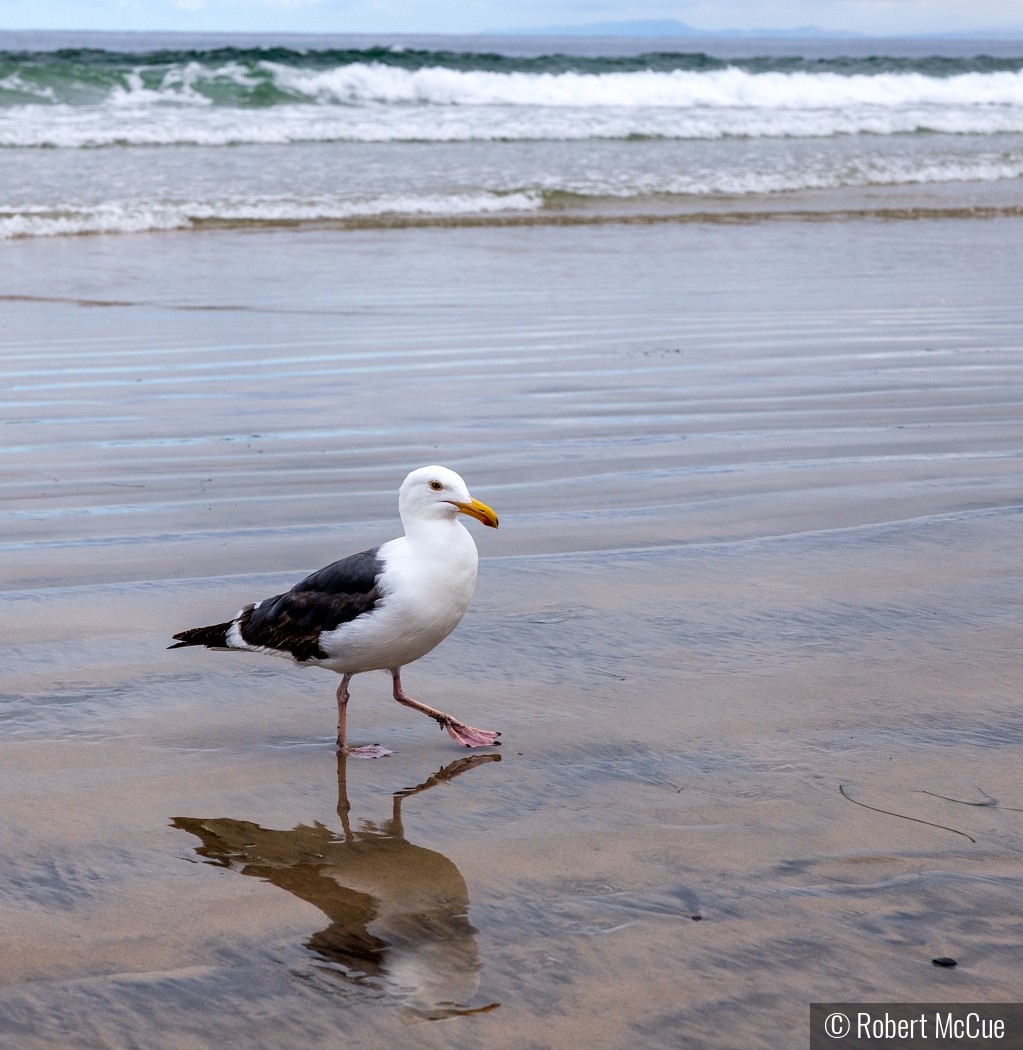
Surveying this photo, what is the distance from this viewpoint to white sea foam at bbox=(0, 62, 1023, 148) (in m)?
25.6

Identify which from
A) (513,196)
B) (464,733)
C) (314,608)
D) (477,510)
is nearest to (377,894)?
(464,733)

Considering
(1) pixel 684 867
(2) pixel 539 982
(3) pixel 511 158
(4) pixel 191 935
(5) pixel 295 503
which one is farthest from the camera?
(3) pixel 511 158

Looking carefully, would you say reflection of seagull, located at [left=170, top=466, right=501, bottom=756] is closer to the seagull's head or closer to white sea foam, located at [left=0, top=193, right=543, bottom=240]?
the seagull's head

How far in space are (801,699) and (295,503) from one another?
2805 millimetres

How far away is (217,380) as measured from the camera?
26.8 feet

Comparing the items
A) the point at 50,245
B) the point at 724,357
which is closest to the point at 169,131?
the point at 50,245

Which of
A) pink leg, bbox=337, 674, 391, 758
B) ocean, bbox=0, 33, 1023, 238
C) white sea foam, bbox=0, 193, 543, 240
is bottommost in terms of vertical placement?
pink leg, bbox=337, 674, 391, 758

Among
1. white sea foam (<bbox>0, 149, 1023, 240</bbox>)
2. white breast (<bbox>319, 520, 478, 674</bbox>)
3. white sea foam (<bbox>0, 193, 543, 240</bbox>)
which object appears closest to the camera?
white breast (<bbox>319, 520, 478, 674</bbox>)

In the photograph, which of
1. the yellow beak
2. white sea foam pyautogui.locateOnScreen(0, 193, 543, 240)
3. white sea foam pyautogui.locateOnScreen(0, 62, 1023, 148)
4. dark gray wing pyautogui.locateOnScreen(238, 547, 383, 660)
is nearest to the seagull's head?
the yellow beak

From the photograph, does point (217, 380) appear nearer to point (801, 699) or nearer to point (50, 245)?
point (801, 699)

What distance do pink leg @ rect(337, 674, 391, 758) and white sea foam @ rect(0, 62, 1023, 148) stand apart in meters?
21.7

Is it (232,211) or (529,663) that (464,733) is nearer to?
(529,663)

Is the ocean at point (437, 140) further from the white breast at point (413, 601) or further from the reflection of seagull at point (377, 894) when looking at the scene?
the reflection of seagull at point (377, 894)

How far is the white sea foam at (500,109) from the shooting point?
83.9ft
